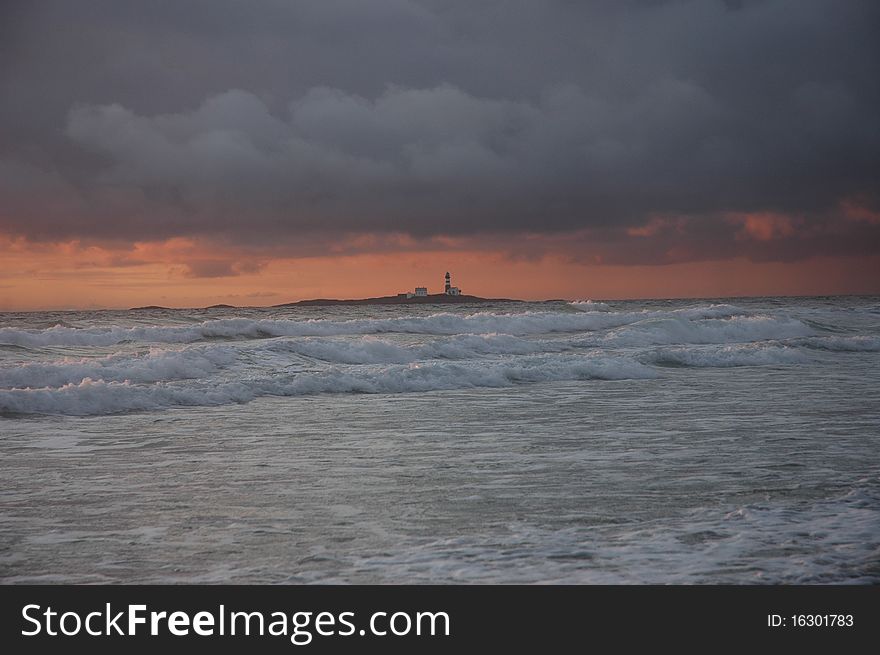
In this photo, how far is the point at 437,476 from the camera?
6633 mm

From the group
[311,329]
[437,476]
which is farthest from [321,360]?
[311,329]

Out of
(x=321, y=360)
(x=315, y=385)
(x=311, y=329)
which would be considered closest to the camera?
(x=315, y=385)

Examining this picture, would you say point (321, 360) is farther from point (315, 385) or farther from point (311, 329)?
point (311, 329)

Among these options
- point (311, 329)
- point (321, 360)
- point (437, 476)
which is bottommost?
point (437, 476)

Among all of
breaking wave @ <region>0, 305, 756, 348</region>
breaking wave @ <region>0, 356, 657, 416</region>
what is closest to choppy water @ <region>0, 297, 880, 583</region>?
breaking wave @ <region>0, 356, 657, 416</region>

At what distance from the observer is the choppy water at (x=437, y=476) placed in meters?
4.32

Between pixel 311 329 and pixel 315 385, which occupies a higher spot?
pixel 311 329

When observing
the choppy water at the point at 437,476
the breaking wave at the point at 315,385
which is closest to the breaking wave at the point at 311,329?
the choppy water at the point at 437,476

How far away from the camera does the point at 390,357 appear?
22.3 meters

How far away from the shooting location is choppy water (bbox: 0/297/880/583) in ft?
14.2

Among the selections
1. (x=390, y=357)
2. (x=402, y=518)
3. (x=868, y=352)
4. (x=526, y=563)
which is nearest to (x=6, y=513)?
(x=402, y=518)

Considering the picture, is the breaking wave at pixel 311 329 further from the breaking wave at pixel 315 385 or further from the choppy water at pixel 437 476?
the breaking wave at pixel 315 385

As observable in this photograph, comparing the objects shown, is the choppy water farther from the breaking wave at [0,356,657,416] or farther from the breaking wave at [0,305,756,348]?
the breaking wave at [0,305,756,348]

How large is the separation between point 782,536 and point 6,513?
17.2 feet
